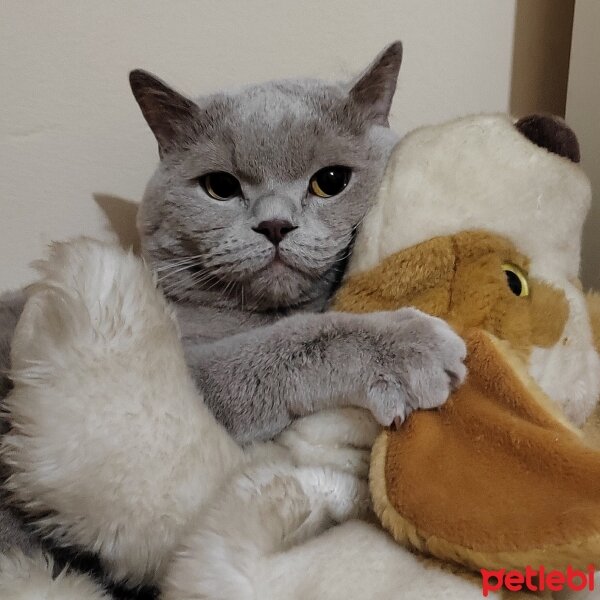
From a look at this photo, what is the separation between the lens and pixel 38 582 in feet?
1.98

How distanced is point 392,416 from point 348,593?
6.4 inches

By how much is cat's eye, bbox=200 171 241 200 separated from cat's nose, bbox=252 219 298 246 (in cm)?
9

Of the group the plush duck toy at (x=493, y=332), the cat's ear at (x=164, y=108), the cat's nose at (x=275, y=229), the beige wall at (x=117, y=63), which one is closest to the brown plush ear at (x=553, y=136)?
the plush duck toy at (x=493, y=332)

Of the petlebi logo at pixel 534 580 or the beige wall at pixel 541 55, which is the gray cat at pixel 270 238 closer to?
the petlebi logo at pixel 534 580

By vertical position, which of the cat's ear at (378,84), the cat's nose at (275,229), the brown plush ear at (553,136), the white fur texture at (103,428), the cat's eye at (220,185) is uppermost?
the cat's ear at (378,84)

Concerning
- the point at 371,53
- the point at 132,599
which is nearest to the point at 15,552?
the point at 132,599

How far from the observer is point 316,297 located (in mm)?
822

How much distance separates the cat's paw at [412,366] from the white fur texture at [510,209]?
0.09 metres

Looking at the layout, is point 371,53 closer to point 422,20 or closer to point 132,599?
point 422,20

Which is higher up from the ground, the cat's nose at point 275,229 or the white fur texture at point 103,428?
the cat's nose at point 275,229

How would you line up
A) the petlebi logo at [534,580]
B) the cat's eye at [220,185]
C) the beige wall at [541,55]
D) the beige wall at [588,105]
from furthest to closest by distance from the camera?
1. the beige wall at [541,55]
2. the beige wall at [588,105]
3. the cat's eye at [220,185]
4. the petlebi logo at [534,580]

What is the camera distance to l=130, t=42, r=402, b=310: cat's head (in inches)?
30.2

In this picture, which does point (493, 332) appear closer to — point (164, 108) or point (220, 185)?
point (220, 185)

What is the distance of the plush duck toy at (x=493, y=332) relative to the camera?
1.60ft
